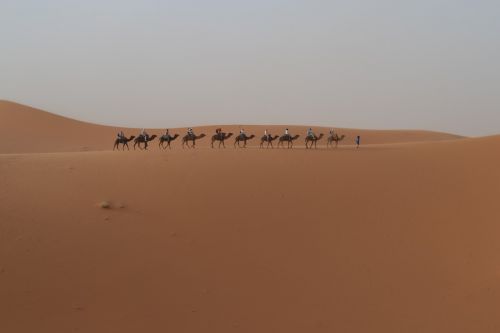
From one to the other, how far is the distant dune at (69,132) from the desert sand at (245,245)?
90.4 ft

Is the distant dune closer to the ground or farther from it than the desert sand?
farther from it

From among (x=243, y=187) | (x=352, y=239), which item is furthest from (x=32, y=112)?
(x=352, y=239)

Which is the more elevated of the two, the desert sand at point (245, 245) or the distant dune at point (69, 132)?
the distant dune at point (69, 132)

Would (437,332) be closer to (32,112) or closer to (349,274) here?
(349,274)

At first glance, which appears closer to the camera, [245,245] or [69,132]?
[245,245]

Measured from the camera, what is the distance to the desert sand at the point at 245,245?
8.83 meters

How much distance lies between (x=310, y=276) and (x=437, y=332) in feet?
8.01

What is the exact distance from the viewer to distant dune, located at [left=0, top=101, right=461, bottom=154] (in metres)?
44.2

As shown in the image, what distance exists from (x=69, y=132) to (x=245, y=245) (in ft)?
147

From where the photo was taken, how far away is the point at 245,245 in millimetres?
11031

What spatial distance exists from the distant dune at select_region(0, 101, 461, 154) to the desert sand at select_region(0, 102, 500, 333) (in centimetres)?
2756

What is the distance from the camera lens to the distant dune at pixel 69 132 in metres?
44.2

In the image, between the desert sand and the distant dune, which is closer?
the desert sand

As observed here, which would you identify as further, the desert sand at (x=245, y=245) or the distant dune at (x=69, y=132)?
the distant dune at (x=69, y=132)
